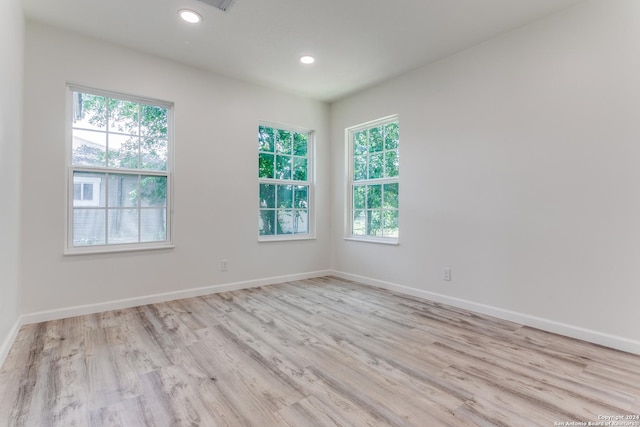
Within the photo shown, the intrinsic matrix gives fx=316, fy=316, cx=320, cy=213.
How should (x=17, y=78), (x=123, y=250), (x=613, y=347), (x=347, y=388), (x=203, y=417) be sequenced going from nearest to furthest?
1. (x=203, y=417)
2. (x=347, y=388)
3. (x=613, y=347)
4. (x=17, y=78)
5. (x=123, y=250)

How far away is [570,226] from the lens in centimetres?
256

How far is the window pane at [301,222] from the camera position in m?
4.65

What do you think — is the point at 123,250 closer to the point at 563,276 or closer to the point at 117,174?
the point at 117,174

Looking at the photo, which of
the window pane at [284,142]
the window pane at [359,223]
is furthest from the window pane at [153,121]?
the window pane at [359,223]

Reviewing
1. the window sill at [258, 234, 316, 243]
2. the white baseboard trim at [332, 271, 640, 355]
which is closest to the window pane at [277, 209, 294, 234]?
the window sill at [258, 234, 316, 243]

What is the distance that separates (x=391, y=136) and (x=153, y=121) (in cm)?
283

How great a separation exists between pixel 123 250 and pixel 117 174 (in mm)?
787

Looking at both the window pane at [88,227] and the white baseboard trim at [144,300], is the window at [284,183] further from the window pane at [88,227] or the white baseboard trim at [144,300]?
the window pane at [88,227]

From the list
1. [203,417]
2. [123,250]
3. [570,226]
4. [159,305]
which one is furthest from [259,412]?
[570,226]

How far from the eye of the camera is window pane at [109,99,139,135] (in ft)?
10.7

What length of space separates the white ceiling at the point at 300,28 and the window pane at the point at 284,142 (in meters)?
0.97

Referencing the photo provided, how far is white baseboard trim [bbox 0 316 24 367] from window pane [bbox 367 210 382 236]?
144 inches

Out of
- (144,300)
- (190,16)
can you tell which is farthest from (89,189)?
(190,16)

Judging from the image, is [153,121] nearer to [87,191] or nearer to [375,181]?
[87,191]
